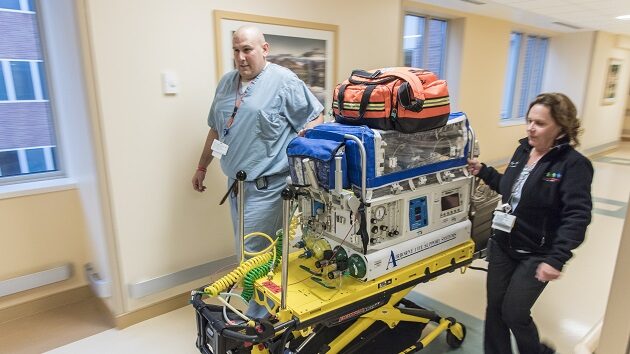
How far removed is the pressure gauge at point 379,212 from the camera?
5.32 ft

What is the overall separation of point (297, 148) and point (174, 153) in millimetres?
1106

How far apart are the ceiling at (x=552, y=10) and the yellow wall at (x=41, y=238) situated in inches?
158

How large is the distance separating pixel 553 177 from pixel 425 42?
3870 mm

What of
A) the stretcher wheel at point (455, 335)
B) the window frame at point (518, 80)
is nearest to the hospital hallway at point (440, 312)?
the stretcher wheel at point (455, 335)

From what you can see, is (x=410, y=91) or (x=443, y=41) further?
(x=443, y=41)

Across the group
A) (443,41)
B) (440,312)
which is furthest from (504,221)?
(443,41)

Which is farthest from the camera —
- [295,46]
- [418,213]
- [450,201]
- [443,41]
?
[443,41]

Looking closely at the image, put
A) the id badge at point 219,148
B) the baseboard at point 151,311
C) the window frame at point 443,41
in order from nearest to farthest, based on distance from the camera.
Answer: the id badge at point 219,148 < the baseboard at point 151,311 < the window frame at point 443,41

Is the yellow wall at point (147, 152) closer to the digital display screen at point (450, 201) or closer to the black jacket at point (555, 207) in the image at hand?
the digital display screen at point (450, 201)

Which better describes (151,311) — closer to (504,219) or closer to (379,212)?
(379,212)

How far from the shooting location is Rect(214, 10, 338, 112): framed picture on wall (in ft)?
8.09

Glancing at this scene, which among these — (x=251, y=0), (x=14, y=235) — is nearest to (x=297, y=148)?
(x=251, y=0)

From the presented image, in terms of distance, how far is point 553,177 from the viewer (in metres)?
1.58

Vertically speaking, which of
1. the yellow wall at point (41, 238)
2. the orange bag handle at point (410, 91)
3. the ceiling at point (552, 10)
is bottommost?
the yellow wall at point (41, 238)
